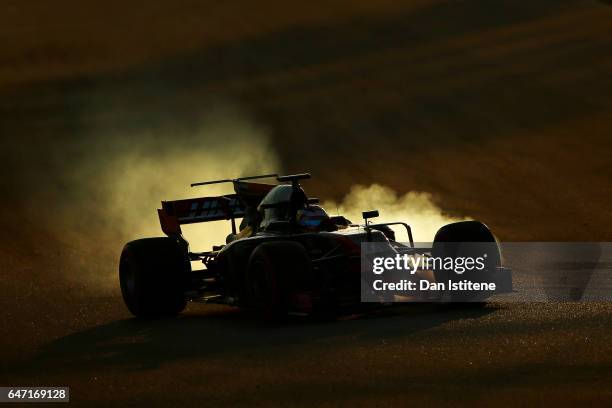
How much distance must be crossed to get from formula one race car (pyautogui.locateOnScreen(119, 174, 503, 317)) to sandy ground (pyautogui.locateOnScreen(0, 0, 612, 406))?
34cm

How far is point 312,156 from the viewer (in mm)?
32688

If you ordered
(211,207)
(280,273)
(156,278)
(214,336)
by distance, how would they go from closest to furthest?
(214,336) < (280,273) < (156,278) < (211,207)

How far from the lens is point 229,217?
678 inches

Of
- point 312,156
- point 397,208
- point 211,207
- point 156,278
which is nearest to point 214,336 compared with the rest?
point 156,278

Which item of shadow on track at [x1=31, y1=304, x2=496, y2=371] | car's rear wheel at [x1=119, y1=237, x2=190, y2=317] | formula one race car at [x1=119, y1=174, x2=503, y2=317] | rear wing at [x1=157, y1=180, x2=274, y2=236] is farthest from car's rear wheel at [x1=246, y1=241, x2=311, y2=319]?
rear wing at [x1=157, y1=180, x2=274, y2=236]

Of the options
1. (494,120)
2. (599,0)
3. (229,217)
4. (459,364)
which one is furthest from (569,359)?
(599,0)

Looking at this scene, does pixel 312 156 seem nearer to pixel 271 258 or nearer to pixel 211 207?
pixel 211 207

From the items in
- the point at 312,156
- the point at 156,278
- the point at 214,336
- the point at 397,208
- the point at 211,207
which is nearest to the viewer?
the point at 214,336

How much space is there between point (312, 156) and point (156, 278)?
17.4m

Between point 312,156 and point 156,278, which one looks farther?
point 312,156

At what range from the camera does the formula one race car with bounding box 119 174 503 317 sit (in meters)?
13.6

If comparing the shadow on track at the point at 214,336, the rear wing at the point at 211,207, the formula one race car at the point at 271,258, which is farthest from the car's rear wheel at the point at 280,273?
the rear wing at the point at 211,207

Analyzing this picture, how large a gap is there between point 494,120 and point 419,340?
81.6 ft

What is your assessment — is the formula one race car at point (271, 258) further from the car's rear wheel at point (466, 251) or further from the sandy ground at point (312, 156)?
the sandy ground at point (312, 156)
